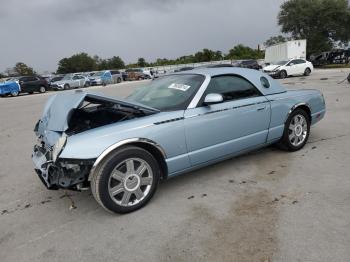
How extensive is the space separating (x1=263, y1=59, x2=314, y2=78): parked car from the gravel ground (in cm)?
2056

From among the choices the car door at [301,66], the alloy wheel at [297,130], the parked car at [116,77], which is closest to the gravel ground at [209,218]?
the alloy wheel at [297,130]

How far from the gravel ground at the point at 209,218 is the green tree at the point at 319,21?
54.0 m

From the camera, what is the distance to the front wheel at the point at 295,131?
530 centimetres

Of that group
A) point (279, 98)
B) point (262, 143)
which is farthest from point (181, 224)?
point (279, 98)

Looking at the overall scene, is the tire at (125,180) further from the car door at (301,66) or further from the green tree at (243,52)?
the green tree at (243,52)

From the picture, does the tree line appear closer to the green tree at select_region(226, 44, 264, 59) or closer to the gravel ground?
the green tree at select_region(226, 44, 264, 59)

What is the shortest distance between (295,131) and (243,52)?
253 feet

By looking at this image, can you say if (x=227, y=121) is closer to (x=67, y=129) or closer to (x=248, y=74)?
(x=248, y=74)

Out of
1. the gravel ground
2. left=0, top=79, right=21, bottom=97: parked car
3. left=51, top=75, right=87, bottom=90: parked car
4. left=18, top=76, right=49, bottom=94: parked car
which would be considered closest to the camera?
the gravel ground

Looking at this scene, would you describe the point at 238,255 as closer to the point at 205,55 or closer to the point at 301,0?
the point at 301,0

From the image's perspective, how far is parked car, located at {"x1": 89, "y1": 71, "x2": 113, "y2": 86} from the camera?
120 ft

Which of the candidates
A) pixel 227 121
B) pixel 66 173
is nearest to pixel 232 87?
pixel 227 121

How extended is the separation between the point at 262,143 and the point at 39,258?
→ 126 inches

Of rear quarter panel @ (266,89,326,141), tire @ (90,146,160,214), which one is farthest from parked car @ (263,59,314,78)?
tire @ (90,146,160,214)
